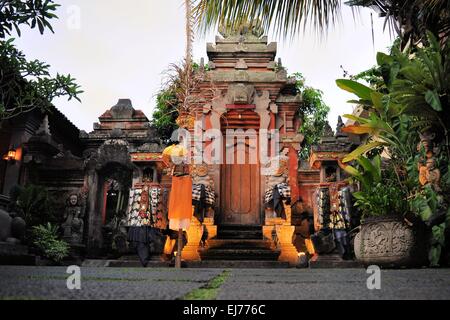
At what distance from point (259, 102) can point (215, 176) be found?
2400 millimetres

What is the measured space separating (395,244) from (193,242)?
6.34 m

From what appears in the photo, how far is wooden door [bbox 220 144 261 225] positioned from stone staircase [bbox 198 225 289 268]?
0.63m

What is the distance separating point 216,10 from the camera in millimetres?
4645

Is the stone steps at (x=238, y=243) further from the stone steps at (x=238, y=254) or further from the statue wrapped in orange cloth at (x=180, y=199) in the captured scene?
the statue wrapped in orange cloth at (x=180, y=199)

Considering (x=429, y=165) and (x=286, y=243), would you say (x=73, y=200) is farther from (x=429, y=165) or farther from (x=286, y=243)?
(x=429, y=165)

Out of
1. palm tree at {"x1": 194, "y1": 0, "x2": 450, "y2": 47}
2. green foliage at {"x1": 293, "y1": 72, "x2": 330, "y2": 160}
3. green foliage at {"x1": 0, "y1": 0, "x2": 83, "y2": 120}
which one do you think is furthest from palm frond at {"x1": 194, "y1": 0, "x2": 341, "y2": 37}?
green foliage at {"x1": 293, "y1": 72, "x2": 330, "y2": 160}

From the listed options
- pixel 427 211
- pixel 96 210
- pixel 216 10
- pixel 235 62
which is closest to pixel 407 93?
pixel 427 211

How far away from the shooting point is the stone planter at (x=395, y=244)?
4.30 metres

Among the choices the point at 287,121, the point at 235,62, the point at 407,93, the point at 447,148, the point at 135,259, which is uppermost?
the point at 235,62

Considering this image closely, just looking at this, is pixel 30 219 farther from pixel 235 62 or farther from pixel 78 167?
pixel 235 62

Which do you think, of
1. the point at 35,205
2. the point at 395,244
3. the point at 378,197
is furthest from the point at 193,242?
the point at 395,244

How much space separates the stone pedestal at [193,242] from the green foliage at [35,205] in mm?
3413

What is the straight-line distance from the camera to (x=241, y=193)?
11383 mm

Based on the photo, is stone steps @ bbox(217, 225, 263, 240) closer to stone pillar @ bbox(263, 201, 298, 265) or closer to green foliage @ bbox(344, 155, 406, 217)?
stone pillar @ bbox(263, 201, 298, 265)
